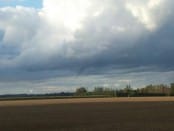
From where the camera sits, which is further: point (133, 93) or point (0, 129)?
point (133, 93)

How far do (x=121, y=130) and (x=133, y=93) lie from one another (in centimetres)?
16713

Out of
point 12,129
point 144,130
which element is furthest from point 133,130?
point 12,129

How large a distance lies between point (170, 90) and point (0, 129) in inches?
6783

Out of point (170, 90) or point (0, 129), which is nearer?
point (0, 129)

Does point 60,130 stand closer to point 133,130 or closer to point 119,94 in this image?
point 133,130

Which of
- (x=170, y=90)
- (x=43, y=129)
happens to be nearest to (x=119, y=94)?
(x=170, y=90)

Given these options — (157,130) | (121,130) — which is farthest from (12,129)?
(157,130)

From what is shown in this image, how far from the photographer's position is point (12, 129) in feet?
107

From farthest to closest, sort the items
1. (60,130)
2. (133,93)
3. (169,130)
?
(133,93)
(60,130)
(169,130)

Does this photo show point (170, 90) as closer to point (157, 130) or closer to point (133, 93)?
point (133, 93)

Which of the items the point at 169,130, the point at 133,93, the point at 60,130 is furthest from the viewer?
the point at 133,93

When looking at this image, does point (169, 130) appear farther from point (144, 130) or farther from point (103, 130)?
point (103, 130)

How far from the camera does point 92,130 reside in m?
30.2

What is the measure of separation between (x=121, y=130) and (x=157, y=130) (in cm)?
242
